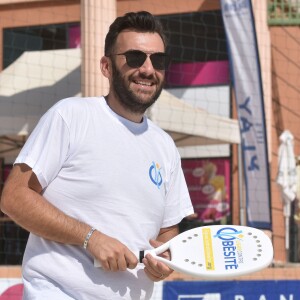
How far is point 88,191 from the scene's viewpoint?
8.27 ft

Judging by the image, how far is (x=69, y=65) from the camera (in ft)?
37.6

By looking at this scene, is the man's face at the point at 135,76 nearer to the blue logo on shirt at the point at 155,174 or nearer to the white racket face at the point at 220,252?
the blue logo on shirt at the point at 155,174

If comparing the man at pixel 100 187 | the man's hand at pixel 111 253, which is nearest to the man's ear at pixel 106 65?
the man at pixel 100 187

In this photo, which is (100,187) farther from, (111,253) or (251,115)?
(251,115)

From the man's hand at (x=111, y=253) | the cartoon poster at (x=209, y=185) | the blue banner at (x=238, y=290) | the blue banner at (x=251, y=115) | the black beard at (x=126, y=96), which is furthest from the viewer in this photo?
the cartoon poster at (x=209, y=185)

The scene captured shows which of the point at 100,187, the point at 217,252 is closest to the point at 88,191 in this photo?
the point at 100,187

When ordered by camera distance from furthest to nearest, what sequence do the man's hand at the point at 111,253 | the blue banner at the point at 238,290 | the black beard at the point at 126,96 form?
1. the blue banner at the point at 238,290
2. the black beard at the point at 126,96
3. the man's hand at the point at 111,253

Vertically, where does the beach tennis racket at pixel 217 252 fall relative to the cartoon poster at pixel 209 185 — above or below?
above

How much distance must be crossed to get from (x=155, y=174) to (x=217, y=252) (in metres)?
0.33

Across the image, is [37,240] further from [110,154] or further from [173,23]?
[173,23]

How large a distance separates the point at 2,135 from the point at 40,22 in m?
2.98

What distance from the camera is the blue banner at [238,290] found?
623 centimetres

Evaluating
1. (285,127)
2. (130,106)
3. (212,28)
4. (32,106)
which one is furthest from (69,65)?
(130,106)

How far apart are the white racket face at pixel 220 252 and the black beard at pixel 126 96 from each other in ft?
1.33
